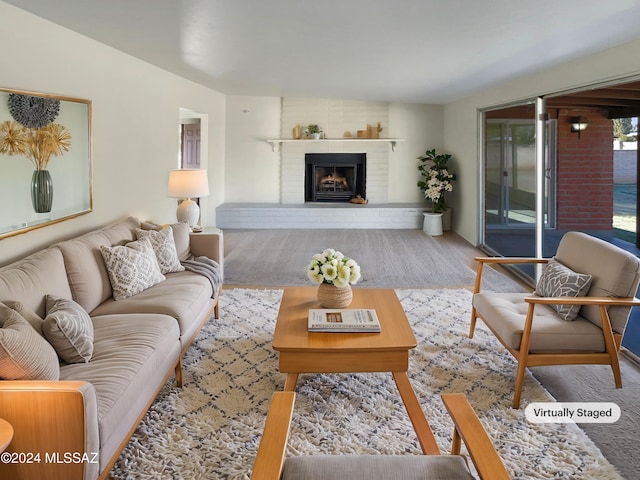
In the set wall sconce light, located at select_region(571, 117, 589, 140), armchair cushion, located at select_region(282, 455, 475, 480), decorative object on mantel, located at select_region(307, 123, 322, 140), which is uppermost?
decorative object on mantel, located at select_region(307, 123, 322, 140)

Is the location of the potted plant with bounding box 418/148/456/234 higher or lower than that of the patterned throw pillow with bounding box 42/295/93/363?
higher

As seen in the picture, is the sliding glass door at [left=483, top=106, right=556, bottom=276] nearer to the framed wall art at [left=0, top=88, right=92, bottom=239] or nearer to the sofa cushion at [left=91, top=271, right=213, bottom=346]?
the sofa cushion at [left=91, top=271, right=213, bottom=346]

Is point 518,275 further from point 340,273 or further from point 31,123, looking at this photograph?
point 31,123

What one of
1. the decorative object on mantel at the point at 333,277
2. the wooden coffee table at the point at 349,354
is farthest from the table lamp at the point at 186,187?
the wooden coffee table at the point at 349,354

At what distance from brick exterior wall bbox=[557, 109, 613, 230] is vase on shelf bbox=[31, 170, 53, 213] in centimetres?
476

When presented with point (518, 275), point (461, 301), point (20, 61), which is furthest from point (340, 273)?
point (518, 275)

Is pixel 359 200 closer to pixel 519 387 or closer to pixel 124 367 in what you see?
pixel 519 387

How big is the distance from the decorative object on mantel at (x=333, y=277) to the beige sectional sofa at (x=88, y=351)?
2.79ft

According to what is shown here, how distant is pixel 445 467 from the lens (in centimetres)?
175

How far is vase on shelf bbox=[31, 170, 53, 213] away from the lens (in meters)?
3.45

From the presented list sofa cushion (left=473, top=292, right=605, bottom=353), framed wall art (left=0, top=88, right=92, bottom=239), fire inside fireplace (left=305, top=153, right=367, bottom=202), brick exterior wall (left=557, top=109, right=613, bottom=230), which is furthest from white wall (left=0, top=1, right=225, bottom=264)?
brick exterior wall (left=557, top=109, right=613, bottom=230)

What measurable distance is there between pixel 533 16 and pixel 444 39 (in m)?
0.84

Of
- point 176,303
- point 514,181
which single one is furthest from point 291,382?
point 514,181

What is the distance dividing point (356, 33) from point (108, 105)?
223 centimetres
